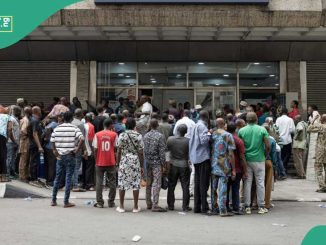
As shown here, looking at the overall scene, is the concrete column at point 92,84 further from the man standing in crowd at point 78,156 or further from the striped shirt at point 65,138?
the striped shirt at point 65,138

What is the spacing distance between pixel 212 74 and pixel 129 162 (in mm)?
10194

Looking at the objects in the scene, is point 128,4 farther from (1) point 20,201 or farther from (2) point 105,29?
(1) point 20,201

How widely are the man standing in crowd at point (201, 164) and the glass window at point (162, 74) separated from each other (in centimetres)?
938

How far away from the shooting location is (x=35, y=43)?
62.0ft

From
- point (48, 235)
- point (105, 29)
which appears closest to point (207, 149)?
point (48, 235)

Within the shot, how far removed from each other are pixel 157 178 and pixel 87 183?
10.4 ft

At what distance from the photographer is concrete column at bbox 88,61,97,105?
19062 mm

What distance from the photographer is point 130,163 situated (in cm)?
987

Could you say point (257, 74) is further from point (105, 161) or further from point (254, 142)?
point (105, 161)

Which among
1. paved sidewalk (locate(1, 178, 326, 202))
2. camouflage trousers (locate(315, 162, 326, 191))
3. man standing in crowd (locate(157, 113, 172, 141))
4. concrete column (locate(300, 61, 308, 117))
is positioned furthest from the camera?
concrete column (locate(300, 61, 308, 117))

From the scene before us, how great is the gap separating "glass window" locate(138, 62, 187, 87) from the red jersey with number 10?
9.05 m

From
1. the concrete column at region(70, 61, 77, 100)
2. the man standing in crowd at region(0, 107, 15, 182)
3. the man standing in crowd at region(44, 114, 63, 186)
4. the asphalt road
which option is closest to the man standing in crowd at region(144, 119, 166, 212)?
the asphalt road

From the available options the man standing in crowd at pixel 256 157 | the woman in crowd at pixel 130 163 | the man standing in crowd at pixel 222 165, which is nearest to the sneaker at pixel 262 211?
the man standing in crowd at pixel 256 157

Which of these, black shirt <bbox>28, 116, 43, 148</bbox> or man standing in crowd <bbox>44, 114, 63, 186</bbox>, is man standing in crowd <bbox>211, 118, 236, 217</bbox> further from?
black shirt <bbox>28, 116, 43, 148</bbox>
